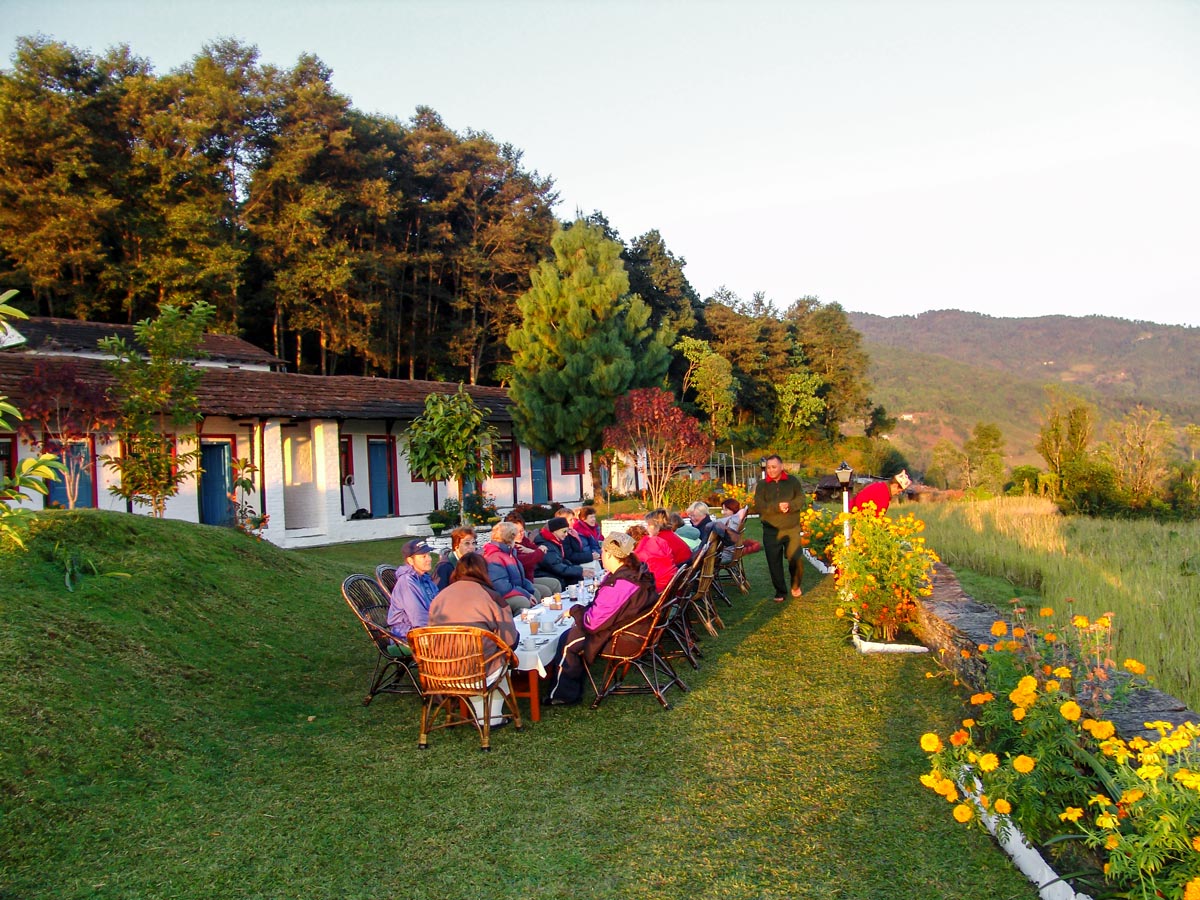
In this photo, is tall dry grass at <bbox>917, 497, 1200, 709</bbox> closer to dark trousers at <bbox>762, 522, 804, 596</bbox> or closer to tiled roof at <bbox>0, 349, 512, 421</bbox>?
dark trousers at <bbox>762, 522, 804, 596</bbox>

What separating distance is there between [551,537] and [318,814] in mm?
4971

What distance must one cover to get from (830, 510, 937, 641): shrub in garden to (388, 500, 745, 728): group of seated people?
60.9 inches

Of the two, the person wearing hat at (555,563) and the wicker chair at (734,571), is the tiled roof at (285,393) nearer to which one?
the person wearing hat at (555,563)

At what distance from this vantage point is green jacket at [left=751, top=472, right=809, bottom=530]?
834 centimetres

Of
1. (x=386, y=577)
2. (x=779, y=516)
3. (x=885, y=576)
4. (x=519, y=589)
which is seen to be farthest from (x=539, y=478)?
(x=885, y=576)

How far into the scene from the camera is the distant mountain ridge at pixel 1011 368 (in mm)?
76938

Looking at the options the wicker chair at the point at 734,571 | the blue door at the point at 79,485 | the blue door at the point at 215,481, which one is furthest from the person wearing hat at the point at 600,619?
the blue door at the point at 215,481

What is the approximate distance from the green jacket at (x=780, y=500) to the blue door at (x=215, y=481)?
12.7 metres

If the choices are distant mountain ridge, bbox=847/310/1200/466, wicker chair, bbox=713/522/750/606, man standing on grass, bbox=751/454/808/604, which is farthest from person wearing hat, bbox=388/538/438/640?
distant mountain ridge, bbox=847/310/1200/466

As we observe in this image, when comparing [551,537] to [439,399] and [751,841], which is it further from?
[439,399]

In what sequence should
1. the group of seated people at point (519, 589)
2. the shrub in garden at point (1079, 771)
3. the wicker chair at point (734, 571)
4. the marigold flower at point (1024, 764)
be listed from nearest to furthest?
the shrub in garden at point (1079, 771)
the marigold flower at point (1024, 764)
the group of seated people at point (519, 589)
the wicker chair at point (734, 571)

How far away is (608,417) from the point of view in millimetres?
23219

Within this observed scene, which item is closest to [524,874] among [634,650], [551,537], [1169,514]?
A: [634,650]

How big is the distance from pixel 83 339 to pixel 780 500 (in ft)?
57.4
